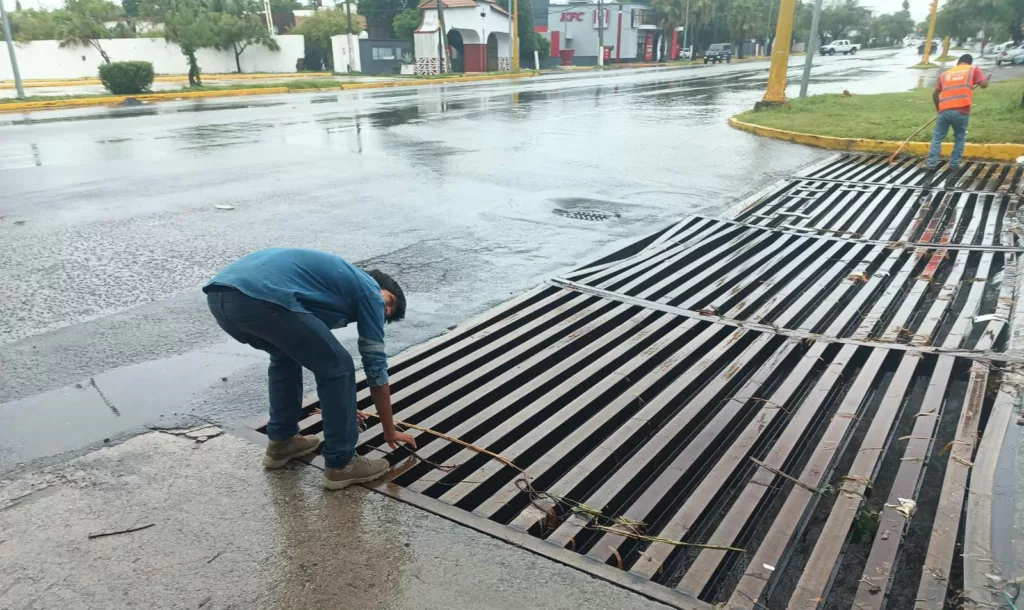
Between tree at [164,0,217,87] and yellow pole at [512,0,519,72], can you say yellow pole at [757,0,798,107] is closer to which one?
tree at [164,0,217,87]

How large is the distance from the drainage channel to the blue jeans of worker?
31 centimetres

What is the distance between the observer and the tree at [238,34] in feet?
136

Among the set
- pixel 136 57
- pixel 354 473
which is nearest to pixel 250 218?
pixel 354 473

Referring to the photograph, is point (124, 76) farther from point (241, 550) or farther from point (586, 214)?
point (241, 550)

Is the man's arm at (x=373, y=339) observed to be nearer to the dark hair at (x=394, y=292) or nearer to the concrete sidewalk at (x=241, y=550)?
the dark hair at (x=394, y=292)

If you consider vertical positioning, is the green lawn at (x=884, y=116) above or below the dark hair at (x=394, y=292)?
below

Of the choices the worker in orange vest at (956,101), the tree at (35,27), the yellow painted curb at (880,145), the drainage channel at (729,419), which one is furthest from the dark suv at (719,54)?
the drainage channel at (729,419)

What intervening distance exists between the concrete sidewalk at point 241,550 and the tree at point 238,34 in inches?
1682

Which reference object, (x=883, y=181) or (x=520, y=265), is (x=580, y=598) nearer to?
(x=520, y=265)

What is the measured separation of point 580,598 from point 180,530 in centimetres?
144

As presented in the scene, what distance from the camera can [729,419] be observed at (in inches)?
131

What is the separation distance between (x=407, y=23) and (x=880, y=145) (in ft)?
130

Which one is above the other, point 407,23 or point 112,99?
point 407,23

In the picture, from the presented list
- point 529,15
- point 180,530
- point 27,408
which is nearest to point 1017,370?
point 180,530
